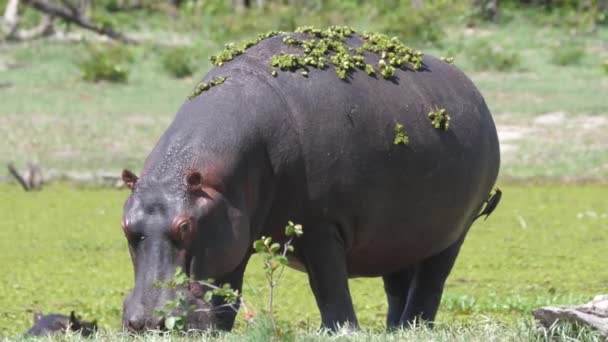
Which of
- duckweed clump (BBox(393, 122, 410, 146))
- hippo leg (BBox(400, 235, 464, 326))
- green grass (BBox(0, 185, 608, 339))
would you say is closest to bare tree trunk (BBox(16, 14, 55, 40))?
green grass (BBox(0, 185, 608, 339))

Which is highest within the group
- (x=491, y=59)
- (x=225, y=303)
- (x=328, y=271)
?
(x=328, y=271)

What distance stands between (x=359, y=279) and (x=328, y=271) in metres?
4.26

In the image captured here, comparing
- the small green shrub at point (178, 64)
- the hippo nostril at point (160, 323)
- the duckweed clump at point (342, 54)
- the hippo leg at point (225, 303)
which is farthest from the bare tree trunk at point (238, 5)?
the hippo nostril at point (160, 323)

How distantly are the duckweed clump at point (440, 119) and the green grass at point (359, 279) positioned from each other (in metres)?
0.82

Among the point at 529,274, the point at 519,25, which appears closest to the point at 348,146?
the point at 529,274

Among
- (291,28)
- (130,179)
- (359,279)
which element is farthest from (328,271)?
(291,28)

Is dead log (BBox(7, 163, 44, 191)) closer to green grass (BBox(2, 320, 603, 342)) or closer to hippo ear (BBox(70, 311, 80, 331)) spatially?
hippo ear (BBox(70, 311, 80, 331))

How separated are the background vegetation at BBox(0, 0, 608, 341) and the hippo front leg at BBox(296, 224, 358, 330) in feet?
0.82

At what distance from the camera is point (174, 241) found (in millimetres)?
4910

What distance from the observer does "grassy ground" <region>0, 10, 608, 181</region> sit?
15.7 metres

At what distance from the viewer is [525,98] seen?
18188mm

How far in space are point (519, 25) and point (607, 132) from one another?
8800mm

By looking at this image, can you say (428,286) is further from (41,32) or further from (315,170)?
(41,32)

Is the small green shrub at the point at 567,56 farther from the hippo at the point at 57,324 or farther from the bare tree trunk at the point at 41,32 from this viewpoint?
the hippo at the point at 57,324
